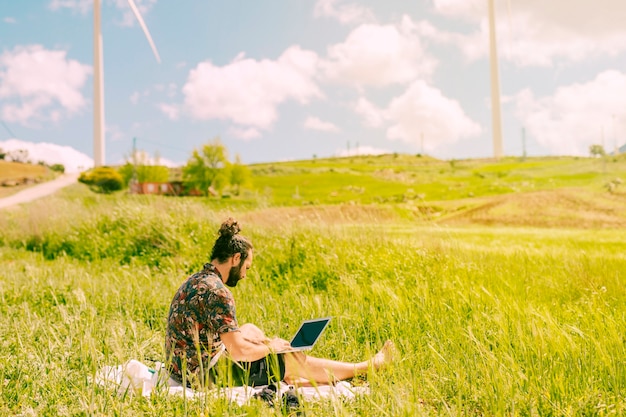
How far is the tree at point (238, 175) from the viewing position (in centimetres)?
3556

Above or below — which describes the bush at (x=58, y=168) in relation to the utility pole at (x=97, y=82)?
below

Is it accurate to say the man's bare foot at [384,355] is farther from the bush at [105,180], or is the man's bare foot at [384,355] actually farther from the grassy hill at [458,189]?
the bush at [105,180]

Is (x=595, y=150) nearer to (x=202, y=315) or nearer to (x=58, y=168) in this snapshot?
(x=202, y=315)

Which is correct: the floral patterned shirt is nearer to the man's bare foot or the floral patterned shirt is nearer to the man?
the man

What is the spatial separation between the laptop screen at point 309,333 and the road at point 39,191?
36.0 m

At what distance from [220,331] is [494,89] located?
2544 centimetres

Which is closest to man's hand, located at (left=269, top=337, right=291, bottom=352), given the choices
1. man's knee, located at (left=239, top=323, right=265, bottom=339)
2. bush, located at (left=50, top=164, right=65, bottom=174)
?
man's knee, located at (left=239, top=323, right=265, bottom=339)

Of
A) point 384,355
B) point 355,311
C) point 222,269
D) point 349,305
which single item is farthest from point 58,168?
point 384,355

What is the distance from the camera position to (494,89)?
26969 millimetres

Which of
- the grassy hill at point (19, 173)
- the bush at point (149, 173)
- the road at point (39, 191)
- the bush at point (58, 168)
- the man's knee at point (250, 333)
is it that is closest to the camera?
the man's knee at point (250, 333)

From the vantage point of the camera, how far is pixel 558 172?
96.9ft

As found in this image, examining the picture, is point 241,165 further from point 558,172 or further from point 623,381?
point 623,381

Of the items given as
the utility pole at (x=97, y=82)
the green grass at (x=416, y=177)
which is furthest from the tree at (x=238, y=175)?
the utility pole at (x=97, y=82)

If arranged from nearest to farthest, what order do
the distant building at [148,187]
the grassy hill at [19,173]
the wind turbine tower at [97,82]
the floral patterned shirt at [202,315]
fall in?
the floral patterned shirt at [202,315], the wind turbine tower at [97,82], the distant building at [148,187], the grassy hill at [19,173]
